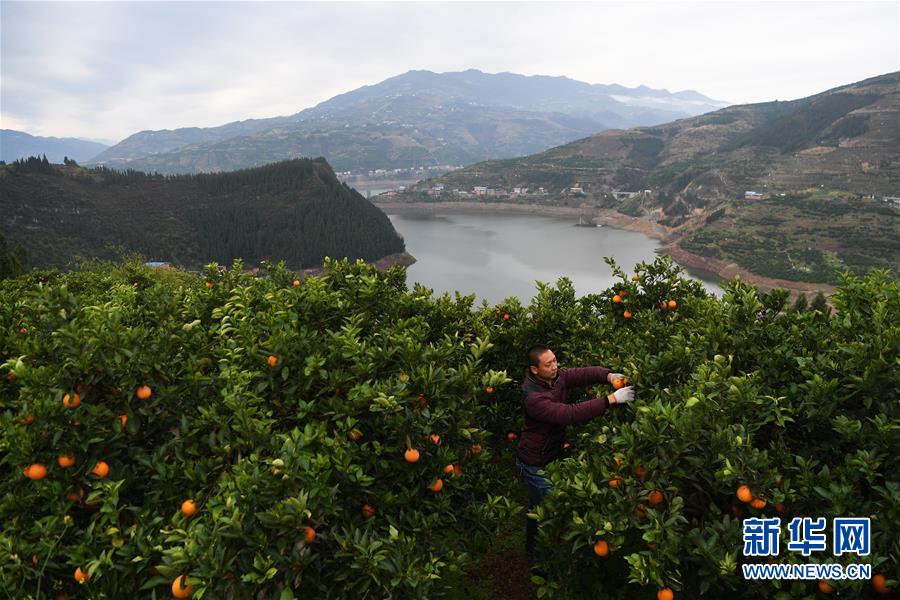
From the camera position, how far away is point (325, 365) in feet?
15.0

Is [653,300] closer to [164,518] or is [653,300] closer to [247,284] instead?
[247,284]

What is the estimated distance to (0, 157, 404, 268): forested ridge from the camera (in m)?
87.5

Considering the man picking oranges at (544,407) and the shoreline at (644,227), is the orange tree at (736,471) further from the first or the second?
the shoreline at (644,227)

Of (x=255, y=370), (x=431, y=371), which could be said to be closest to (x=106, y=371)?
(x=255, y=370)

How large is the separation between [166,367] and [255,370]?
744mm

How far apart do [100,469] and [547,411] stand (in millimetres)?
4158

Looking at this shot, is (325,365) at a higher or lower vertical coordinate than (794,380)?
higher

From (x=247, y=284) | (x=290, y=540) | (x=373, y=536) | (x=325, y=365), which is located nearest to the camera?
(x=290, y=540)

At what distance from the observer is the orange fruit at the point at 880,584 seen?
11.0 feet

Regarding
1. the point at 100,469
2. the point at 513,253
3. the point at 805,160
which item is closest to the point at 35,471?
the point at 100,469

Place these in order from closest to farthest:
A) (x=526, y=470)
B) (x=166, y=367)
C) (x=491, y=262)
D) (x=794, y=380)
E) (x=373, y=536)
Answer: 1. (x=373, y=536)
2. (x=166, y=367)
3. (x=794, y=380)
4. (x=526, y=470)
5. (x=491, y=262)

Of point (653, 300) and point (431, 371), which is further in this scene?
point (653, 300)

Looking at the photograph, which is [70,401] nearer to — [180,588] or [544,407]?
[180,588]

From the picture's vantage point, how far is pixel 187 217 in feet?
357
